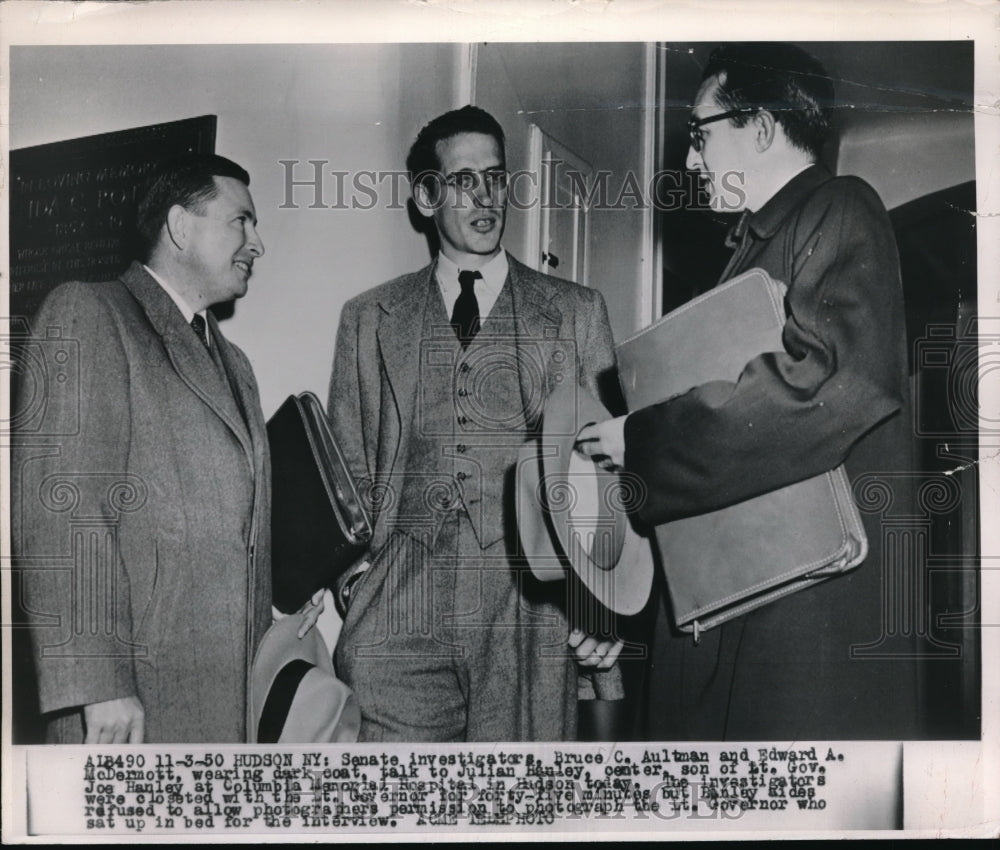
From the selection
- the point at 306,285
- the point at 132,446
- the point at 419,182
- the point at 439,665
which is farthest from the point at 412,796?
the point at 419,182

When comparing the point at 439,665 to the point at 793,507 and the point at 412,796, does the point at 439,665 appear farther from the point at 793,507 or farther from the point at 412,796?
the point at 793,507

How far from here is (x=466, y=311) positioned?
3.18 metres

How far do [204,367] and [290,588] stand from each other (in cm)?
67

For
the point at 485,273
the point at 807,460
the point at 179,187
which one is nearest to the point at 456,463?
the point at 485,273

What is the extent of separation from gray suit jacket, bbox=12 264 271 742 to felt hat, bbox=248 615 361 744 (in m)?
0.05

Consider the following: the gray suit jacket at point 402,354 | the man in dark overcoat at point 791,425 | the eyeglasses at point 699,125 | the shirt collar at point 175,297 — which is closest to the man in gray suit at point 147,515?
the shirt collar at point 175,297

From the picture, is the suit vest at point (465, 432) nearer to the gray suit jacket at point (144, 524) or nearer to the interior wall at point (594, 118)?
the interior wall at point (594, 118)

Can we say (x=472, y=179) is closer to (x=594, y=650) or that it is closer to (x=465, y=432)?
(x=465, y=432)

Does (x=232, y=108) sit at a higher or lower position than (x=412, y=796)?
higher

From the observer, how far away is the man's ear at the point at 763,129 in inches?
125

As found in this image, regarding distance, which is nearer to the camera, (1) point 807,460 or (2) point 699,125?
(1) point 807,460

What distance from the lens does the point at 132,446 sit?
3088 millimetres
